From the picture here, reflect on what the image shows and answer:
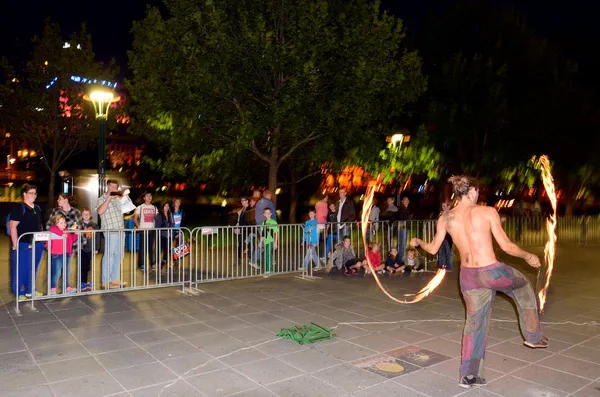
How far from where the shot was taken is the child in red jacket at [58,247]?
839cm

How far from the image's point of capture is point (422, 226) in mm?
12992

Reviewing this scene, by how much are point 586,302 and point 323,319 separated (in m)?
4.80

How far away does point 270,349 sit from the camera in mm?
5895

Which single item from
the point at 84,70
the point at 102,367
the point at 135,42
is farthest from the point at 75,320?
the point at 84,70

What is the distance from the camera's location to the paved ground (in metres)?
4.75

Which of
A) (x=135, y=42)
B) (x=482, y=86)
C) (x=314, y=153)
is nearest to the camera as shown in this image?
(x=314, y=153)

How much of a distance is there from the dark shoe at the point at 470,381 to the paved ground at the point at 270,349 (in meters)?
0.07

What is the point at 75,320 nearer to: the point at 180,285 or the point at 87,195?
the point at 180,285

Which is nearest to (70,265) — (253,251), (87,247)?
(87,247)

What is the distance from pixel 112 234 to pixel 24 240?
5.07ft

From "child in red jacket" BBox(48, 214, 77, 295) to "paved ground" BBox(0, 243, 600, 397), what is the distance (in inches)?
20.6

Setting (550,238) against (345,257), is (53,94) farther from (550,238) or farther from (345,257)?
(550,238)

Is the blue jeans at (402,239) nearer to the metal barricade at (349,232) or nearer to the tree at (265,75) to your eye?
the metal barricade at (349,232)

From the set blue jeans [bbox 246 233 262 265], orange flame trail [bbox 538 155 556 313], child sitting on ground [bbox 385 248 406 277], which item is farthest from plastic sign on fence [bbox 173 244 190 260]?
orange flame trail [bbox 538 155 556 313]
